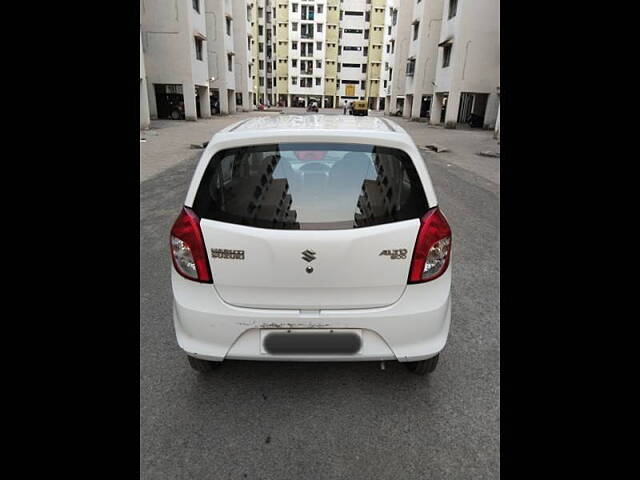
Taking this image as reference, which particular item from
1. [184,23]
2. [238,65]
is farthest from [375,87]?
[184,23]

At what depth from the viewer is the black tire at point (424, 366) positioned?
2.47m

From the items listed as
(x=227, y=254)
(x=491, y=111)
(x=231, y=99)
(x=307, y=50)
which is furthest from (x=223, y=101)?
(x=227, y=254)

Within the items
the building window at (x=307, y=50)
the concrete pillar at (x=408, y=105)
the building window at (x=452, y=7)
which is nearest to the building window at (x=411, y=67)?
the concrete pillar at (x=408, y=105)

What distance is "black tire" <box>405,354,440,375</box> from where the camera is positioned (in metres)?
2.47

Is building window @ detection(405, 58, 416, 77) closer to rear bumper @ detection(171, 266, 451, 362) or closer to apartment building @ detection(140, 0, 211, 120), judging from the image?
apartment building @ detection(140, 0, 211, 120)

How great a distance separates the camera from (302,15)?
66.4 meters

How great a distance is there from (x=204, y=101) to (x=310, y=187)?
32.7 m

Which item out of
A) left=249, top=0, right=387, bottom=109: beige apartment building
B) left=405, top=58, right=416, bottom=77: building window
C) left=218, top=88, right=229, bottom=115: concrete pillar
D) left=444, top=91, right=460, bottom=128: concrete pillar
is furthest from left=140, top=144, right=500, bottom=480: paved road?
left=249, top=0, right=387, bottom=109: beige apartment building

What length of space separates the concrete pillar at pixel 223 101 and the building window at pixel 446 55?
67.6ft

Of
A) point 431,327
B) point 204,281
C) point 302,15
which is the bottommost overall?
point 431,327

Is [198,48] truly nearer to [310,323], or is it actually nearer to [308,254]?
[308,254]

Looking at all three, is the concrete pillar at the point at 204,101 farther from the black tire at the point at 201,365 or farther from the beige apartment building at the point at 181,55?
the black tire at the point at 201,365
